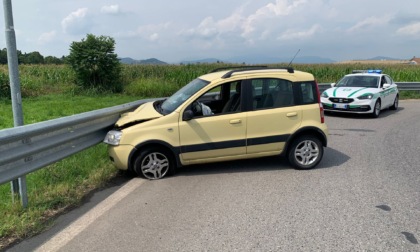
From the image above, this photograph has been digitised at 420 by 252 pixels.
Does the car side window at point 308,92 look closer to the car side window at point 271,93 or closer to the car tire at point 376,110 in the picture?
the car side window at point 271,93

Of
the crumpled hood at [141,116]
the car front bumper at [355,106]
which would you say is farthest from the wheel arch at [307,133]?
the car front bumper at [355,106]

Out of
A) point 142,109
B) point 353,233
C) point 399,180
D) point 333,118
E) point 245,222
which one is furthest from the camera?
point 333,118

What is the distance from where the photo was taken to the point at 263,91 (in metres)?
6.46

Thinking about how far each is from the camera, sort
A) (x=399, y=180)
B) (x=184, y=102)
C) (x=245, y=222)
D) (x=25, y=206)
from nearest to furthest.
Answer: (x=245, y=222) → (x=25, y=206) → (x=399, y=180) → (x=184, y=102)

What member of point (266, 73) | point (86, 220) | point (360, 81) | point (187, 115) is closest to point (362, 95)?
point (360, 81)

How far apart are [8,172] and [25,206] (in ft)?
2.05

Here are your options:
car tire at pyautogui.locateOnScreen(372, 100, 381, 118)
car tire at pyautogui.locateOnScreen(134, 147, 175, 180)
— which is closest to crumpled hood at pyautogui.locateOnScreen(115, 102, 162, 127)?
car tire at pyautogui.locateOnScreen(134, 147, 175, 180)

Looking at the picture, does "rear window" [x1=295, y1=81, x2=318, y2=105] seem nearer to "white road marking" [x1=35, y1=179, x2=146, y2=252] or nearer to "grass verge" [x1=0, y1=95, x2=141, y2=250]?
"white road marking" [x1=35, y1=179, x2=146, y2=252]

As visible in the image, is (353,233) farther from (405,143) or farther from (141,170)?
(405,143)

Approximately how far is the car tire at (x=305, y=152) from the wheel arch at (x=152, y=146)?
199 cm

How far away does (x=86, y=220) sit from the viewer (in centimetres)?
447

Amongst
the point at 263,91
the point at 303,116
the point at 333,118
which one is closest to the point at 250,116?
the point at 263,91

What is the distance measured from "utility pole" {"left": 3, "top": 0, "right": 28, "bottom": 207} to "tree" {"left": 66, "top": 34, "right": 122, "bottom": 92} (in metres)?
15.0

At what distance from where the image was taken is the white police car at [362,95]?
41.1ft
